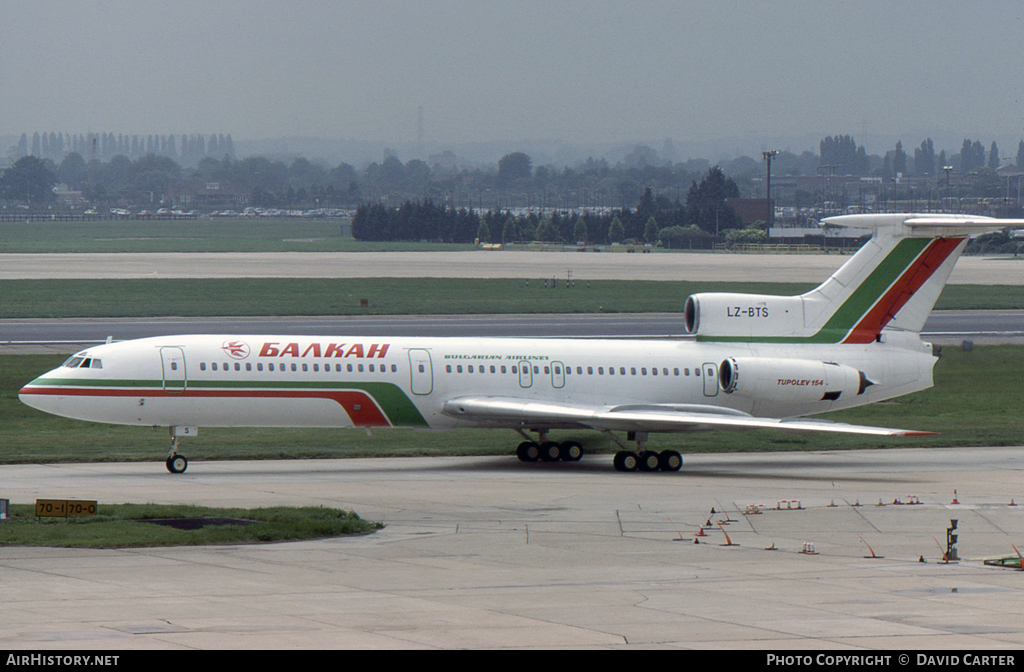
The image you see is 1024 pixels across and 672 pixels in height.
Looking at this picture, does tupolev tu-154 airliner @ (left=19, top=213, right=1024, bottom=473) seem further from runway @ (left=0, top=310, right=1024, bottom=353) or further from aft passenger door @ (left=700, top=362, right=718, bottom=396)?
runway @ (left=0, top=310, right=1024, bottom=353)

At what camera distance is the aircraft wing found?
122 ft

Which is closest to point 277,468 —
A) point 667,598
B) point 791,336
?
point 791,336

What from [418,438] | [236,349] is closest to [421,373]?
[236,349]

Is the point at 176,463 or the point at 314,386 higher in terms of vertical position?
the point at 314,386

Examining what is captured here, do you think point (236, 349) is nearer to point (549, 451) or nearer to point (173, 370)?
point (173, 370)

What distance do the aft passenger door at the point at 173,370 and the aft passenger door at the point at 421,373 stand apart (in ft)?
20.4

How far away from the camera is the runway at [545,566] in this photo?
1742 cm

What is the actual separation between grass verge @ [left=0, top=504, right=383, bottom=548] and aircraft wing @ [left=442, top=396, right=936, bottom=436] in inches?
376

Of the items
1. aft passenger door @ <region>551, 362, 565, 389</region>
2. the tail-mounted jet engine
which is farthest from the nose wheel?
the tail-mounted jet engine

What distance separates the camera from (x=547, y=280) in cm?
10631

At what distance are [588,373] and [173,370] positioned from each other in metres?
11.7

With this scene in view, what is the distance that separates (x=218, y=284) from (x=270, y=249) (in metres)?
65.4

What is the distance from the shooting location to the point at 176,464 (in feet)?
117

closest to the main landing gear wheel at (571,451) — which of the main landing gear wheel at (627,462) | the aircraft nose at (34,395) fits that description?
the main landing gear wheel at (627,462)
